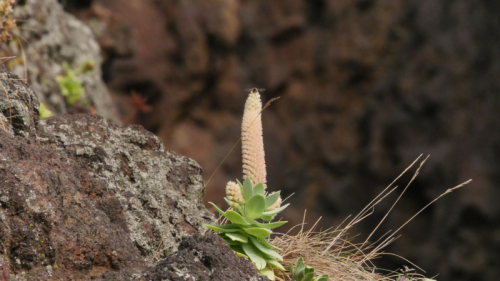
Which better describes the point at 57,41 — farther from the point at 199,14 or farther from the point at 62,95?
the point at 199,14

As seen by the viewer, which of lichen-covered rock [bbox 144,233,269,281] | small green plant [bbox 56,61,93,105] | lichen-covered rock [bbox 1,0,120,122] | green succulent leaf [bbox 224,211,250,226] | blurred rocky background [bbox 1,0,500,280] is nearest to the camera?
lichen-covered rock [bbox 144,233,269,281]

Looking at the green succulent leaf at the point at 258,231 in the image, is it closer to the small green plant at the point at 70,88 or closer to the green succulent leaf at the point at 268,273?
the green succulent leaf at the point at 268,273

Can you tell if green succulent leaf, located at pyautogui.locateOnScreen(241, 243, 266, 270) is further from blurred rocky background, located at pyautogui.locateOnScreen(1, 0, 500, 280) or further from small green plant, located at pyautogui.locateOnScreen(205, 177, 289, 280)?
blurred rocky background, located at pyautogui.locateOnScreen(1, 0, 500, 280)

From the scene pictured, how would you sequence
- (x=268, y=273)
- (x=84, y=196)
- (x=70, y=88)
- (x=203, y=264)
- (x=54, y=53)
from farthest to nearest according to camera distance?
1. (x=54, y=53)
2. (x=70, y=88)
3. (x=268, y=273)
4. (x=84, y=196)
5. (x=203, y=264)

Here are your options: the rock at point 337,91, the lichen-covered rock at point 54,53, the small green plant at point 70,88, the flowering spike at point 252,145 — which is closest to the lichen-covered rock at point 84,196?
the flowering spike at point 252,145

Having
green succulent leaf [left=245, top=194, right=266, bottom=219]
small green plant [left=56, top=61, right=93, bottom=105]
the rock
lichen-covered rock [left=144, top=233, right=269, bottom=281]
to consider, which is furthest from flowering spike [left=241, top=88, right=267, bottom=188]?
the rock

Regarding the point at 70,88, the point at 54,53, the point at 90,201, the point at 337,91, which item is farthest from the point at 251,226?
the point at 337,91

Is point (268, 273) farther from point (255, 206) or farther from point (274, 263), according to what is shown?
point (255, 206)
